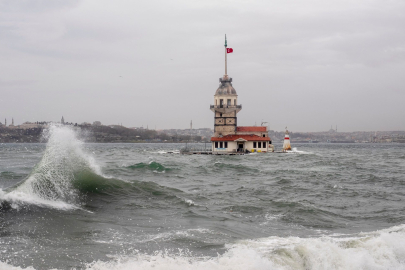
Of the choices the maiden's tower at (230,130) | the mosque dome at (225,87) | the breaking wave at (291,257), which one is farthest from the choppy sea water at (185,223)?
the mosque dome at (225,87)

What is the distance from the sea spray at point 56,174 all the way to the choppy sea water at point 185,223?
0.18 ft

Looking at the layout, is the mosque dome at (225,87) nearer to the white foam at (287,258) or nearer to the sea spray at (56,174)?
the sea spray at (56,174)

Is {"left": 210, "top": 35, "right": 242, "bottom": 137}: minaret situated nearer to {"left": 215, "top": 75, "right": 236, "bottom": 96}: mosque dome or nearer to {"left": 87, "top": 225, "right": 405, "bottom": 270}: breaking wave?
{"left": 215, "top": 75, "right": 236, "bottom": 96}: mosque dome

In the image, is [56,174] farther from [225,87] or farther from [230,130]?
[225,87]

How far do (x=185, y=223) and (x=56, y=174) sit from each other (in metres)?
6.64

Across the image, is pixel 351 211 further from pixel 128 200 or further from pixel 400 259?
pixel 128 200

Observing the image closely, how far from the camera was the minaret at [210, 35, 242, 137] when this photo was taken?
63.4 metres

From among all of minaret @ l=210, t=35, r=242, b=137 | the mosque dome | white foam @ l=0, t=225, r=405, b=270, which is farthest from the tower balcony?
white foam @ l=0, t=225, r=405, b=270

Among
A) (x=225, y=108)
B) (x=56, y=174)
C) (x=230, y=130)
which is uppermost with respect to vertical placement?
(x=225, y=108)

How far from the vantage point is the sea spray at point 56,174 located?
1331 cm

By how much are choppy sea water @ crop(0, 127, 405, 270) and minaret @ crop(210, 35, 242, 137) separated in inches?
1667

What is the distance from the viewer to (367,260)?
8117 mm

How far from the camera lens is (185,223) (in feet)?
38.8

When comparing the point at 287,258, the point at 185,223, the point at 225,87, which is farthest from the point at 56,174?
the point at 225,87
